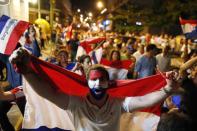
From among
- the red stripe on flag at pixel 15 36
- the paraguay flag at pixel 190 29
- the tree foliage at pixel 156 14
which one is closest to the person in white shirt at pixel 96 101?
the red stripe on flag at pixel 15 36

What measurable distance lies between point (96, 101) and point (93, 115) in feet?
0.46

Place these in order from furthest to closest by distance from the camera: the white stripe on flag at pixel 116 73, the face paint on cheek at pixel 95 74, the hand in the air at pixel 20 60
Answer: the white stripe on flag at pixel 116 73 < the face paint on cheek at pixel 95 74 < the hand in the air at pixel 20 60

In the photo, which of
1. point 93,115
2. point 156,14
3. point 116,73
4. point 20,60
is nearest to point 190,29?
point 116,73

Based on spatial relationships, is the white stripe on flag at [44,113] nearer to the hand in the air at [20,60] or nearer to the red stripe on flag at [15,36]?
the hand in the air at [20,60]

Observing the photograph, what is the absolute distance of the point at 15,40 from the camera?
6.45 m

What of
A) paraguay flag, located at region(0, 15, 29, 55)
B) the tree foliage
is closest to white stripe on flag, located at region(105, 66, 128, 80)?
paraguay flag, located at region(0, 15, 29, 55)

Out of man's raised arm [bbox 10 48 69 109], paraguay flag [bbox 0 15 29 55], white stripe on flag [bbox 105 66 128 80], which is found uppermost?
paraguay flag [bbox 0 15 29 55]

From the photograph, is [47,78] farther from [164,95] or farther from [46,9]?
[46,9]

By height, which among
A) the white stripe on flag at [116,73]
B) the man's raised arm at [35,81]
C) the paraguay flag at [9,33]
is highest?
the paraguay flag at [9,33]

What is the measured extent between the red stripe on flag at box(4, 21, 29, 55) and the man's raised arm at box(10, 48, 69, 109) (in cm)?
210

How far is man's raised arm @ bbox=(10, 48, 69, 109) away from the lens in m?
4.07

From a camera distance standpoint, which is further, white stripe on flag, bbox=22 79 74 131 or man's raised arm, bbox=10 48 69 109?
white stripe on flag, bbox=22 79 74 131

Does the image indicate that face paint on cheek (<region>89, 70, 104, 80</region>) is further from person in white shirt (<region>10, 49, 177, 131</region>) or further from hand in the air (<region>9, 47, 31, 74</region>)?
hand in the air (<region>9, 47, 31, 74</region>)

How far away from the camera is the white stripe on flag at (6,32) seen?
636 centimetres
